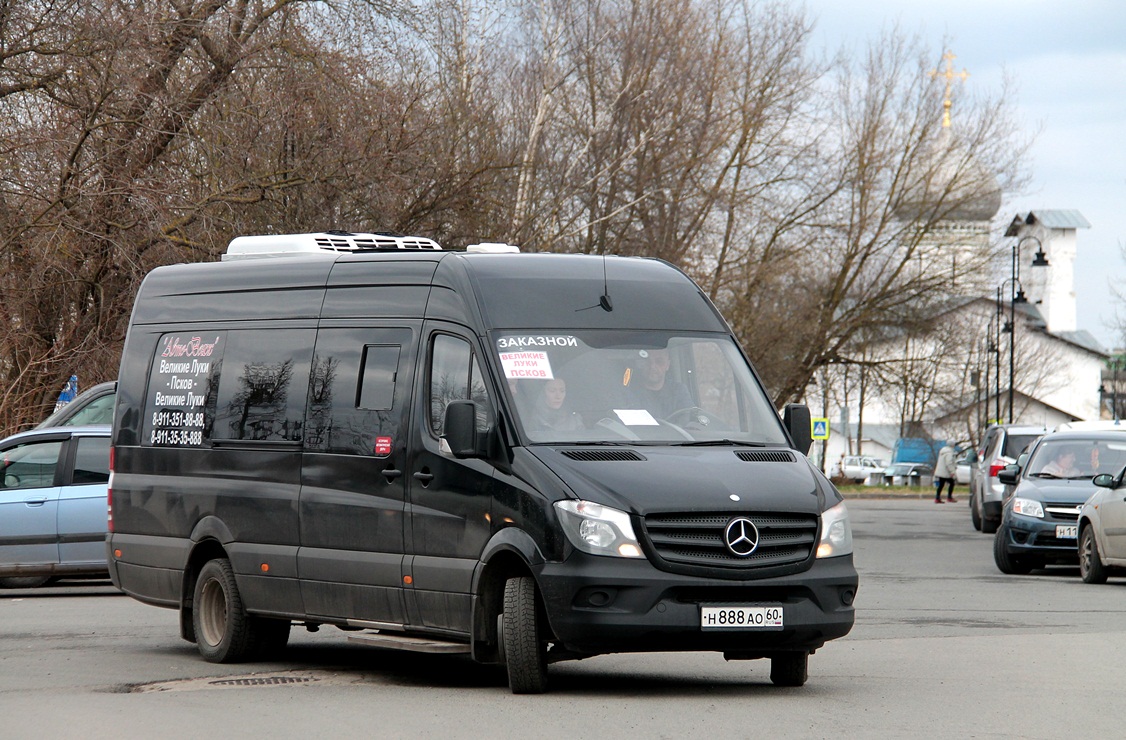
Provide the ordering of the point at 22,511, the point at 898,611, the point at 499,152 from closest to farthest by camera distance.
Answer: the point at 898,611, the point at 22,511, the point at 499,152

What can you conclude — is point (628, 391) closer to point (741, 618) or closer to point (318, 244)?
point (741, 618)

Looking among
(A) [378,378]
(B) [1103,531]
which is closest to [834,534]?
(A) [378,378]

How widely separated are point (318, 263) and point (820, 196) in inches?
1643

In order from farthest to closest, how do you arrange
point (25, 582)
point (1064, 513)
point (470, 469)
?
point (1064, 513)
point (25, 582)
point (470, 469)

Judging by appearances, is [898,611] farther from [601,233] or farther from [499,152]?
[601,233]

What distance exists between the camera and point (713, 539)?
899 centimetres

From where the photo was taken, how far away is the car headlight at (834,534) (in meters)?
9.34

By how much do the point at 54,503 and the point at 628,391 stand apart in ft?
31.2

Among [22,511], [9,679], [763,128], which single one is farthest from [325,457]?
[763,128]

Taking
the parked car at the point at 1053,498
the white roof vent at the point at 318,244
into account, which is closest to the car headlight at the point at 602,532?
the white roof vent at the point at 318,244

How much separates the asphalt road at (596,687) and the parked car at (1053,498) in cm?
460

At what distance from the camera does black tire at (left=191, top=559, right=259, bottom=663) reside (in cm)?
1140

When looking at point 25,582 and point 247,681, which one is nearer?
point 247,681

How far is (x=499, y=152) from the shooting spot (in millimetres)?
34125
